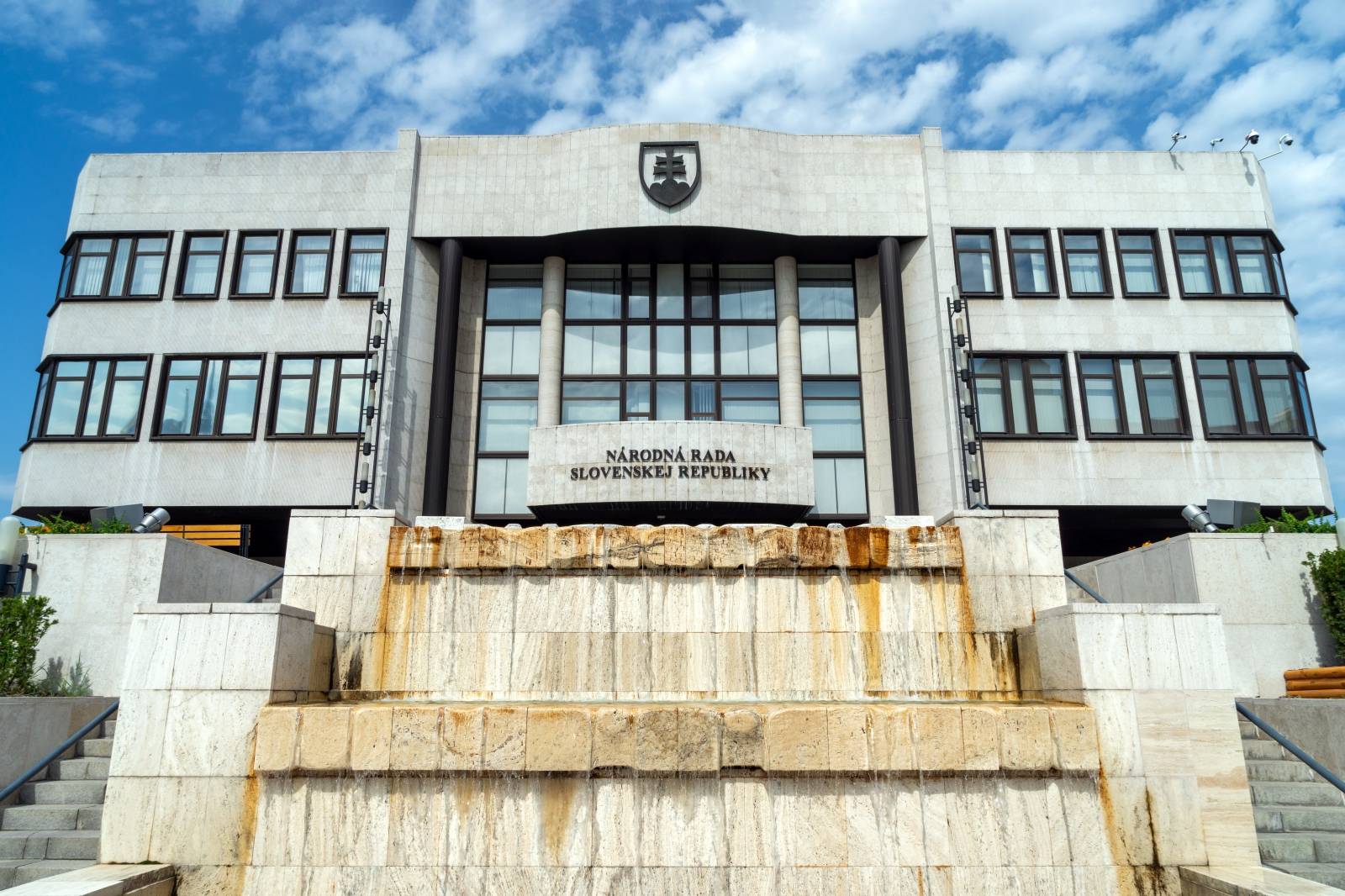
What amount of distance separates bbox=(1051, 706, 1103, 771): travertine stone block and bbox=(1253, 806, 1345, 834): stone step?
254 cm

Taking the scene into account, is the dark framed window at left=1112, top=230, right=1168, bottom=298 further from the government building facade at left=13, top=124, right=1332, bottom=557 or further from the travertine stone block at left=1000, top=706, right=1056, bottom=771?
the travertine stone block at left=1000, top=706, right=1056, bottom=771

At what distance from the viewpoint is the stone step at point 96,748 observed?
10.9m

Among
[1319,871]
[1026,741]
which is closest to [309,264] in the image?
[1026,741]

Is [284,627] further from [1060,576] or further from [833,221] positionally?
[833,221]

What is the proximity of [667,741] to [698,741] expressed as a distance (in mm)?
316

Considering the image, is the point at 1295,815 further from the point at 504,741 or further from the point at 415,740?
the point at 415,740

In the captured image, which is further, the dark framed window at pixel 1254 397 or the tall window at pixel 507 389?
the tall window at pixel 507 389

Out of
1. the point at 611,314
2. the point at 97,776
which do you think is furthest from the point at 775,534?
the point at 611,314

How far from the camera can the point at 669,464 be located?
27.7m

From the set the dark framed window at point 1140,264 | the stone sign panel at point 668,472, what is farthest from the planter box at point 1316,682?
the dark framed window at point 1140,264

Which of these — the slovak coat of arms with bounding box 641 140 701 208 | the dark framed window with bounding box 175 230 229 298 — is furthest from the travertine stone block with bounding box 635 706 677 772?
the dark framed window with bounding box 175 230 229 298

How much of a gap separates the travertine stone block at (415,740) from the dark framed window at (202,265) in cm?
2687

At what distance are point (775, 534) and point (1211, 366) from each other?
2514 centimetres

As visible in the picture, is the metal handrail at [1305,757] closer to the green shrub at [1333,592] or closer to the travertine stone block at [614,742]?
the green shrub at [1333,592]
